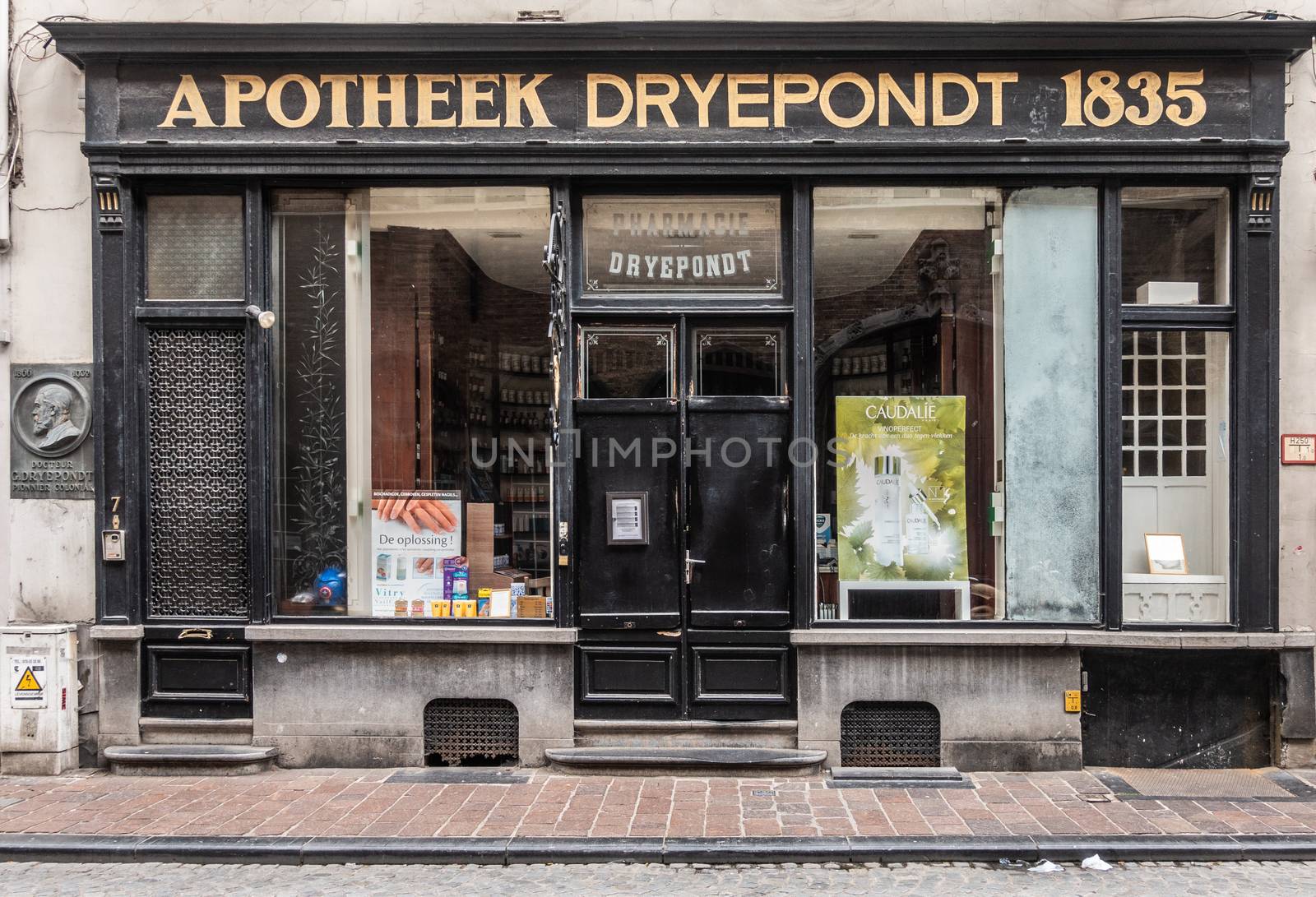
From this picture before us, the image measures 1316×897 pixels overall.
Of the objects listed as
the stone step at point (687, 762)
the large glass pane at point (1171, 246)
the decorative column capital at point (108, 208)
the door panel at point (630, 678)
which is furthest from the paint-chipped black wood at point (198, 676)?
the large glass pane at point (1171, 246)

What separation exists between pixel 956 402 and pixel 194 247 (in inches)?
248

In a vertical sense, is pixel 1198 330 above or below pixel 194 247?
below

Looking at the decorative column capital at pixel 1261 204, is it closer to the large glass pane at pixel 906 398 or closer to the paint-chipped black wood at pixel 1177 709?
the large glass pane at pixel 906 398

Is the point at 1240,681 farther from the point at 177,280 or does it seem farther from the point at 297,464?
the point at 177,280

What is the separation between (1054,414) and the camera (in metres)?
7.91

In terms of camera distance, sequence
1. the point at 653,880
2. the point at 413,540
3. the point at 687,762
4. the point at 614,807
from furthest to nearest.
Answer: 1. the point at 413,540
2. the point at 687,762
3. the point at 614,807
4. the point at 653,880

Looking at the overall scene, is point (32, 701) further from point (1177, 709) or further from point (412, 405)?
point (1177, 709)

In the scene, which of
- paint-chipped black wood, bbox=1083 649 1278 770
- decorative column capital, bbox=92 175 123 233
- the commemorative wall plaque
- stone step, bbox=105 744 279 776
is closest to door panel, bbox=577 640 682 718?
stone step, bbox=105 744 279 776

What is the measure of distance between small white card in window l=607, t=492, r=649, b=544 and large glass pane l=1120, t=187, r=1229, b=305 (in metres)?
4.19

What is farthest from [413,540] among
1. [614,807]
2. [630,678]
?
[614,807]

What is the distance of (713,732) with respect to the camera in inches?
308

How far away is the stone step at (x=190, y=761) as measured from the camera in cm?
765

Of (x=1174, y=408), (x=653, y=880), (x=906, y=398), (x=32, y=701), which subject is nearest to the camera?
(x=653, y=880)

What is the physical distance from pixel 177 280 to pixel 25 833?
4.20 m
